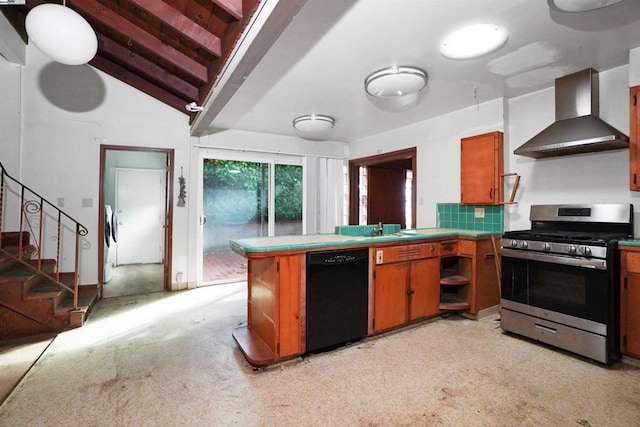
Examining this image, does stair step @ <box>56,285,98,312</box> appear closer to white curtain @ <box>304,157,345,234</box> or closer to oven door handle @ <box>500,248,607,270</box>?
white curtain @ <box>304,157,345,234</box>

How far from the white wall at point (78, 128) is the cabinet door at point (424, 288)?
149 inches

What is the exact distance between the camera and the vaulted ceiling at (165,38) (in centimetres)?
249

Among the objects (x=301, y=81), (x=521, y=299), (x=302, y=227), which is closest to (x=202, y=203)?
(x=302, y=227)

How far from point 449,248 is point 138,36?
3.84 m

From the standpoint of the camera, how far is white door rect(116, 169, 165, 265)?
598 cm

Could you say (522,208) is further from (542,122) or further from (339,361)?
(339,361)

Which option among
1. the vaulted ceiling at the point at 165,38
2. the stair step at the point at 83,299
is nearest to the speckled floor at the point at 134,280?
the stair step at the point at 83,299

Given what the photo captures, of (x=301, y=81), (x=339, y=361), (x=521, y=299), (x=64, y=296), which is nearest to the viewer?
(x=339, y=361)

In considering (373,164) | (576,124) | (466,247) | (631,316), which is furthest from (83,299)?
(576,124)

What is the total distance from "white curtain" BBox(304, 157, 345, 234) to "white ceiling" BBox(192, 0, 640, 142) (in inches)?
64.2

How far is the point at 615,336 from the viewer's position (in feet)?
7.63

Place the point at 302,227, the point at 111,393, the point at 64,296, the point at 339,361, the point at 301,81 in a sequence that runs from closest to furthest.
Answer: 1. the point at 111,393
2. the point at 339,361
3. the point at 301,81
4. the point at 64,296
5. the point at 302,227

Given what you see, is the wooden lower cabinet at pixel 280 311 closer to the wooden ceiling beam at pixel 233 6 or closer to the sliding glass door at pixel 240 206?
the wooden ceiling beam at pixel 233 6

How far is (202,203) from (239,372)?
2971mm
